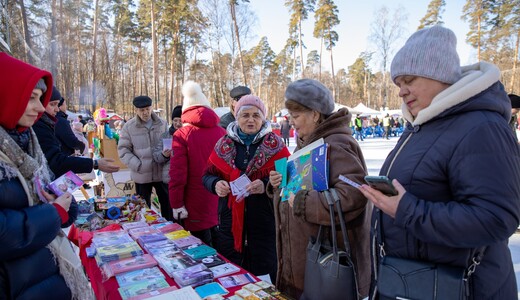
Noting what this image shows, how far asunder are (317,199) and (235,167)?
35.1 inches

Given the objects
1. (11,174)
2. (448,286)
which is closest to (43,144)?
(11,174)

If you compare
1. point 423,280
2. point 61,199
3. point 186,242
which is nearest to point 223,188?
point 186,242

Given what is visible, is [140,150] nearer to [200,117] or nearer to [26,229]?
[200,117]

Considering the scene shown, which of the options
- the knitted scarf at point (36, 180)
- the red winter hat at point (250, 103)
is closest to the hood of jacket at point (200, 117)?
the red winter hat at point (250, 103)

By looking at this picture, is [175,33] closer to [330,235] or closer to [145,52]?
[145,52]

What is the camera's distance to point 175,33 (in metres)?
26.1

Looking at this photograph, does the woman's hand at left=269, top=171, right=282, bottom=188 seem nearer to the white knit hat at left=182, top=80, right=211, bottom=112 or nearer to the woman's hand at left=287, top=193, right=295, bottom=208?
the woman's hand at left=287, top=193, right=295, bottom=208

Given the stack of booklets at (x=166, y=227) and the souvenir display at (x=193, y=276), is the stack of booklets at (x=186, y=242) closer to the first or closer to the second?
the stack of booklets at (x=166, y=227)

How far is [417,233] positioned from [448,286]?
7.8 inches

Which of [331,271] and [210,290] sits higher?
[331,271]

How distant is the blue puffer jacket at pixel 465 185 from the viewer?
98 cm

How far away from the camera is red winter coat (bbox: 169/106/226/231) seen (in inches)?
115

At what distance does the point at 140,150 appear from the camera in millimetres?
4066

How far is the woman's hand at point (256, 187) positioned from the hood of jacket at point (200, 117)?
3.58 feet
